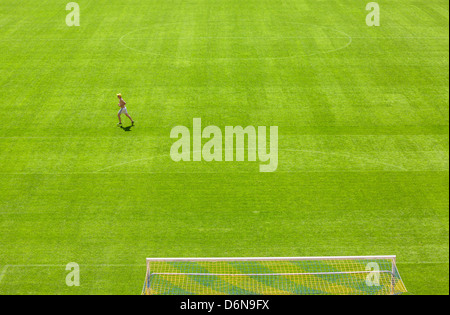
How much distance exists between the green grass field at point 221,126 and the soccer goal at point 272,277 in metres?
0.49

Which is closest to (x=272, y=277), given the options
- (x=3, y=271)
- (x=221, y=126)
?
(x=3, y=271)

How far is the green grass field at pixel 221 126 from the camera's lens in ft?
49.9

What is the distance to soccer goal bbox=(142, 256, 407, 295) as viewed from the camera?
13539mm

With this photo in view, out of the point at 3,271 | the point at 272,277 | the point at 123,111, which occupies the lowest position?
the point at 3,271

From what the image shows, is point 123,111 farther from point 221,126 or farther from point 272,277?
point 272,277

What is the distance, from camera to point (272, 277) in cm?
1415

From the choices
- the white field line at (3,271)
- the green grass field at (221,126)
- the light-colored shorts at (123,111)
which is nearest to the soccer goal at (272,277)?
the green grass field at (221,126)

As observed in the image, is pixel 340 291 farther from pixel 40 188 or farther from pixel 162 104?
pixel 162 104

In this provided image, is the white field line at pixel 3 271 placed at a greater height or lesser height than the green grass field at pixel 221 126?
lesser

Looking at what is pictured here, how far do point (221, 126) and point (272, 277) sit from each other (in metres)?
9.15

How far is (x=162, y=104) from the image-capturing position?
23734 millimetres

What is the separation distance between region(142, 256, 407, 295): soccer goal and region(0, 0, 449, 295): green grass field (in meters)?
0.49

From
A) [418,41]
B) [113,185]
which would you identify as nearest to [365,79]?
[418,41]

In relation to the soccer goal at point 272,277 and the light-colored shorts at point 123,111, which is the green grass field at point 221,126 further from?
the light-colored shorts at point 123,111
